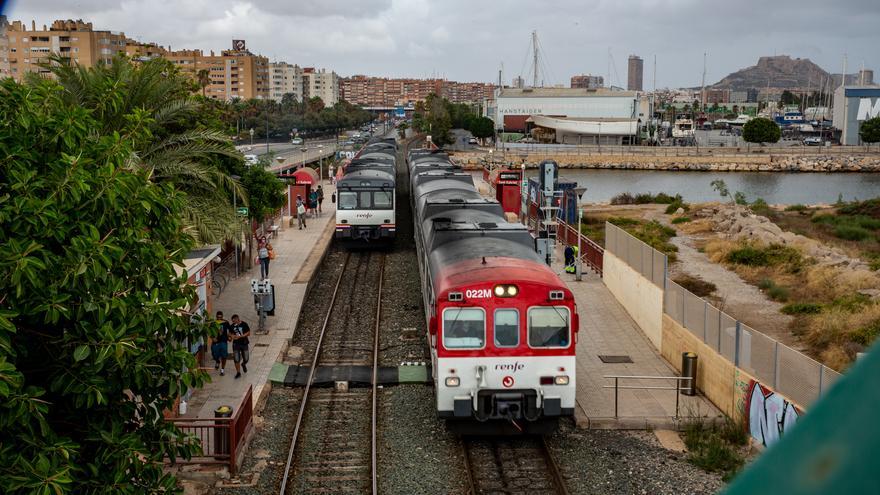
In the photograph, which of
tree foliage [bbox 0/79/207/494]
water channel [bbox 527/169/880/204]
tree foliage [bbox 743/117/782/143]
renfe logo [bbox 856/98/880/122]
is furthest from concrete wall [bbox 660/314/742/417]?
renfe logo [bbox 856/98/880/122]

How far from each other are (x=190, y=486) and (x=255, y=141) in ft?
→ 344

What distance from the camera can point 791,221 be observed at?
154 ft

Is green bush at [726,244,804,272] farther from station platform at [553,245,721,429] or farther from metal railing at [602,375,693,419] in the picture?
metal railing at [602,375,693,419]

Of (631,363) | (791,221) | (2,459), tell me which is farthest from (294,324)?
(791,221)

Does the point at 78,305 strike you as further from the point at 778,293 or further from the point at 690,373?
the point at 778,293

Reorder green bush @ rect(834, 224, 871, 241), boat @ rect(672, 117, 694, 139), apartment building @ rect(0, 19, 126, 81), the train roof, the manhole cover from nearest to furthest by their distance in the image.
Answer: the manhole cover < the train roof < green bush @ rect(834, 224, 871, 241) < apartment building @ rect(0, 19, 126, 81) < boat @ rect(672, 117, 694, 139)

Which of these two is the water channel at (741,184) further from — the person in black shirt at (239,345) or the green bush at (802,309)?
the person in black shirt at (239,345)

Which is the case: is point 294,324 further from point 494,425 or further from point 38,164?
point 38,164

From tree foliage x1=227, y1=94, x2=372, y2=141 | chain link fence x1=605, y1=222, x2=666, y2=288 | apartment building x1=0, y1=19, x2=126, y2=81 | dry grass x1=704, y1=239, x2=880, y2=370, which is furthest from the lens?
apartment building x1=0, y1=19, x2=126, y2=81

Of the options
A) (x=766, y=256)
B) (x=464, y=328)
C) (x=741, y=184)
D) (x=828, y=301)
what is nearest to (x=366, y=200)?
(x=766, y=256)

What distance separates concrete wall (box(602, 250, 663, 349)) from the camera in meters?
20.0

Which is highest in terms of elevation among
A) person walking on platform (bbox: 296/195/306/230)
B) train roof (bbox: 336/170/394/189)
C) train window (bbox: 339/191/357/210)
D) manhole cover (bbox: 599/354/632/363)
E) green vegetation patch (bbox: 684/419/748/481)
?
train roof (bbox: 336/170/394/189)

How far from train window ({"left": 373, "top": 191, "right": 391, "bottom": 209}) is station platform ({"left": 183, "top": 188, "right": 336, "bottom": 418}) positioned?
2655mm

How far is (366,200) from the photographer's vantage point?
32.2 m
